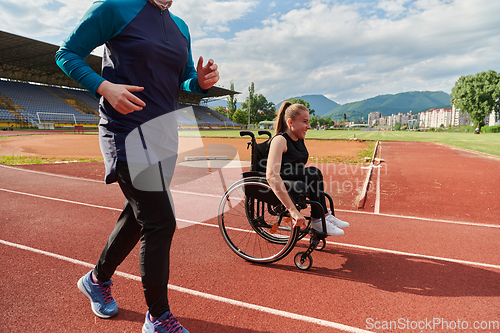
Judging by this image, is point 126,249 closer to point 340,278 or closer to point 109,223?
point 340,278

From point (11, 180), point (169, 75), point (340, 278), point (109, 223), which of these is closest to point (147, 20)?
point (169, 75)

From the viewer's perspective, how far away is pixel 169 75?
1690mm

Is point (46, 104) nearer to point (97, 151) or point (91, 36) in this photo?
point (97, 151)

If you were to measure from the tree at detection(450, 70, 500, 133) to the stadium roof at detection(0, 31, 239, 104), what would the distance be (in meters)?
57.4

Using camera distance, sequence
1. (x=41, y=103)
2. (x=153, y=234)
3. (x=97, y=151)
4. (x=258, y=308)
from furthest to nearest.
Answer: (x=41, y=103), (x=97, y=151), (x=258, y=308), (x=153, y=234)

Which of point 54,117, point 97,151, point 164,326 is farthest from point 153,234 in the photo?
point 54,117

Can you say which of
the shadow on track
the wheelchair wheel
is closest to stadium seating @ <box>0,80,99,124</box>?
the wheelchair wheel

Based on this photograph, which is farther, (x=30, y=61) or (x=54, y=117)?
(x=54, y=117)

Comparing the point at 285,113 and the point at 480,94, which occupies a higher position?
the point at 480,94

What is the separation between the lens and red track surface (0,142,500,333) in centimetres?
204

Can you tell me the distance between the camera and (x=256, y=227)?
10.3 ft

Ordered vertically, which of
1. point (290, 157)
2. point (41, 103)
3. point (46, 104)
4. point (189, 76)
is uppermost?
point (41, 103)

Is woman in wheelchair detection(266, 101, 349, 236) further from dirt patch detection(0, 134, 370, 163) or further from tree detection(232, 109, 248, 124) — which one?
tree detection(232, 109, 248, 124)

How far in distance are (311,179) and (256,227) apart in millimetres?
879
